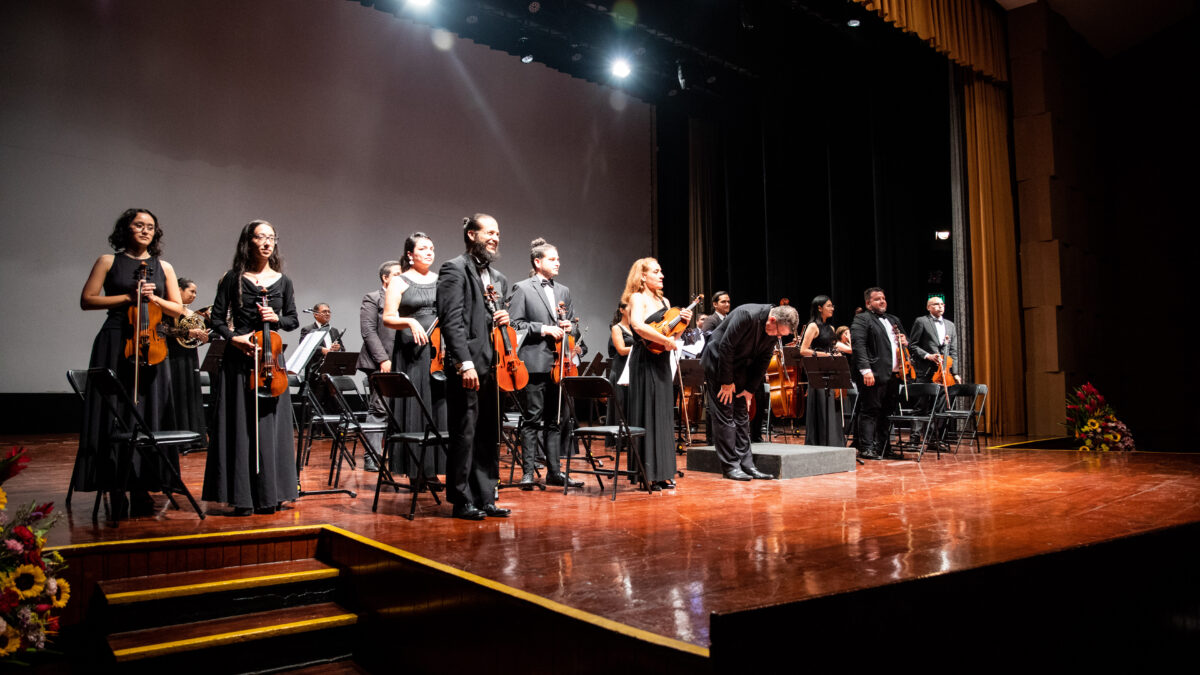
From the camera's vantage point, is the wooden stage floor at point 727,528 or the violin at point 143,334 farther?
the violin at point 143,334

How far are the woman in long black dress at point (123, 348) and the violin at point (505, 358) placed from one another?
1695mm

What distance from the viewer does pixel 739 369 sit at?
576 centimetres

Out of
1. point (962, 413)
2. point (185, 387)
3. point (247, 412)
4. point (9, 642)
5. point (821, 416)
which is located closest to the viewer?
point (9, 642)

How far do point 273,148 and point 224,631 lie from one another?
759 centimetres

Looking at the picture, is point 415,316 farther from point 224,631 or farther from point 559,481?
point 224,631

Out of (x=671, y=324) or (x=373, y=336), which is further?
(x=373, y=336)

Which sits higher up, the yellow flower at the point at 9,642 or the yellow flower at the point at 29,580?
the yellow flower at the point at 29,580

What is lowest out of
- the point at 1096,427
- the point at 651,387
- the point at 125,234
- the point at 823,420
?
the point at 1096,427

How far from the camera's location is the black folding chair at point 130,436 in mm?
3822

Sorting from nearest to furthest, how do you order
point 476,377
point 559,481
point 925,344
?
point 476,377 < point 559,481 < point 925,344

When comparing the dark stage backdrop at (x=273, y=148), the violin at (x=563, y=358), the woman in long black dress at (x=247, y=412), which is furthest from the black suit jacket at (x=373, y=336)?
the dark stage backdrop at (x=273, y=148)

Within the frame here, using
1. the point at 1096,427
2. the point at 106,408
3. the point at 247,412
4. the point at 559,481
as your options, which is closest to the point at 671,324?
the point at 559,481

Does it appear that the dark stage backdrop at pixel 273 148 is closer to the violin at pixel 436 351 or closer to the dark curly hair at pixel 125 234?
the dark curly hair at pixel 125 234

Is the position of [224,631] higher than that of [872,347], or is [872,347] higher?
[872,347]
